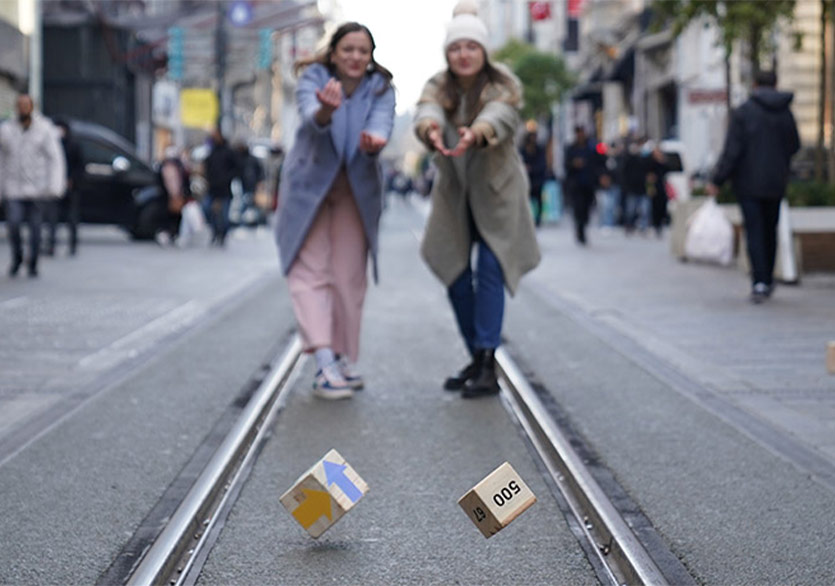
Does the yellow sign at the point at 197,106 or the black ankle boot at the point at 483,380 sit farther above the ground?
the yellow sign at the point at 197,106

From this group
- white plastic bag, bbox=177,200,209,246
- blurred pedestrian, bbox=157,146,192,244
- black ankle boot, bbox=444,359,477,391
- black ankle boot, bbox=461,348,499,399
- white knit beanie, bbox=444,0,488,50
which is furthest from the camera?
white plastic bag, bbox=177,200,209,246

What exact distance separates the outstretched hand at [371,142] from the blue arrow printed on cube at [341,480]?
2.96m

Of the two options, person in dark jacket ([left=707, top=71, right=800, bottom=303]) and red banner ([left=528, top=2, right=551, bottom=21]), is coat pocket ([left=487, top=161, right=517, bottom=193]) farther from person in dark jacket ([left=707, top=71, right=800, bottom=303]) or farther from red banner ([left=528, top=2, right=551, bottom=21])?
red banner ([left=528, top=2, right=551, bottom=21])

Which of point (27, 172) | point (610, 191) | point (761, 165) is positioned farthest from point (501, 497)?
point (610, 191)

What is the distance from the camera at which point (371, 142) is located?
7355 mm

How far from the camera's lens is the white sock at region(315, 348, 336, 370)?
7.76 metres

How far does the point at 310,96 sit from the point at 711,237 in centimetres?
1083

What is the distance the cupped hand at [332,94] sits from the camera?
23.3 ft

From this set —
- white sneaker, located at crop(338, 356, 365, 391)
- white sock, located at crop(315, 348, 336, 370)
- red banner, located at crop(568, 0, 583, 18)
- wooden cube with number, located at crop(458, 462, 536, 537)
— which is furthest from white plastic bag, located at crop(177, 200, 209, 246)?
red banner, located at crop(568, 0, 583, 18)

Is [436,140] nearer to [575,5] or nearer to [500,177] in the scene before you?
[500,177]

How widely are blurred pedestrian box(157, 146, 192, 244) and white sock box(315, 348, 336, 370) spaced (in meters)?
17.1

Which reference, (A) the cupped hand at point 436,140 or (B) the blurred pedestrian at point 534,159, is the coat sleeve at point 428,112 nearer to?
(A) the cupped hand at point 436,140

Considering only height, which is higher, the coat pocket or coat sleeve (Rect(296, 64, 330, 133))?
coat sleeve (Rect(296, 64, 330, 133))

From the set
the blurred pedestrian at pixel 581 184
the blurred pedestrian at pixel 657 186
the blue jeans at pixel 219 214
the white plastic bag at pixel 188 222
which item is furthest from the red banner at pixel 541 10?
the blue jeans at pixel 219 214
